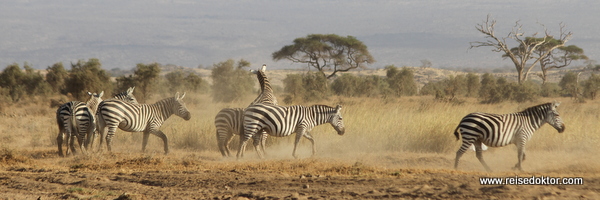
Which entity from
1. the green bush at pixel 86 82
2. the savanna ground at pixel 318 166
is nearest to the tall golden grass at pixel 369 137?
the savanna ground at pixel 318 166

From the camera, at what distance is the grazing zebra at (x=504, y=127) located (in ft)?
33.1

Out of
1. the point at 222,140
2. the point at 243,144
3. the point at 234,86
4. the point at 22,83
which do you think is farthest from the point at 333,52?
the point at 243,144

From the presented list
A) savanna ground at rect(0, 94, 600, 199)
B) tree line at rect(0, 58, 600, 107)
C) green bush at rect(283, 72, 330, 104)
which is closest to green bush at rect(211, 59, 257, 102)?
tree line at rect(0, 58, 600, 107)

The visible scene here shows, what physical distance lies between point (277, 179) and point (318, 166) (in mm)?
2116

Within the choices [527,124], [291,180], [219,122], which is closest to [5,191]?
[291,180]

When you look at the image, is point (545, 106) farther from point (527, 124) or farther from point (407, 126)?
point (407, 126)

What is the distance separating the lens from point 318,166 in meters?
10.3

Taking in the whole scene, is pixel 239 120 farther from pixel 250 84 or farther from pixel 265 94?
pixel 250 84

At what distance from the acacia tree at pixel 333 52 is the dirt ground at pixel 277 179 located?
31.1 m

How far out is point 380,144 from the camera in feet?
44.4

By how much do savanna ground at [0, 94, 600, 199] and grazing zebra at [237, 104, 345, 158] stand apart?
566mm

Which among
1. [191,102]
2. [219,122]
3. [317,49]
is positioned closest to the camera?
[219,122]

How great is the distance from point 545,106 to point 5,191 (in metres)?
9.13

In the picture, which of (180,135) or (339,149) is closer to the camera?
(339,149)
